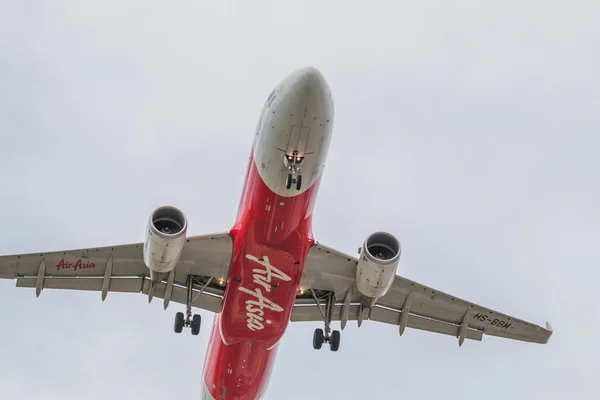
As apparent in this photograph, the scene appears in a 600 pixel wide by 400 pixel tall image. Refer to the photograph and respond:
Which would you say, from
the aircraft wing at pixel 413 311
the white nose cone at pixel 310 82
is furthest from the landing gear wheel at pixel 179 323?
the white nose cone at pixel 310 82

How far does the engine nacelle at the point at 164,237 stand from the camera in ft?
76.1

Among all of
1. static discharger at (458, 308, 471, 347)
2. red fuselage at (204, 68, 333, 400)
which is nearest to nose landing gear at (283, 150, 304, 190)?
red fuselage at (204, 68, 333, 400)

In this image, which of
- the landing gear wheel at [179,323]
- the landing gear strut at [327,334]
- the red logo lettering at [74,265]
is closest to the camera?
the red logo lettering at [74,265]

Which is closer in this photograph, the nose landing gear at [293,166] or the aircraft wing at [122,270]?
the nose landing gear at [293,166]

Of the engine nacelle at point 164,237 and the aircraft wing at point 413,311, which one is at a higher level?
the engine nacelle at point 164,237

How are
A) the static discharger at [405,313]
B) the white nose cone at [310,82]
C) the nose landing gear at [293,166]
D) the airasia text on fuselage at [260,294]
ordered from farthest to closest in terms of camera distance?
the static discharger at [405,313] < the airasia text on fuselage at [260,294] < the nose landing gear at [293,166] < the white nose cone at [310,82]

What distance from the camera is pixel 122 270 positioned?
2692 centimetres

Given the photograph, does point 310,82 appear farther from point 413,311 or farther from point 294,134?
point 413,311

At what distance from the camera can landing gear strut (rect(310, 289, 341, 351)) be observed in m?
27.6

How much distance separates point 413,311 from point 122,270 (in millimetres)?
9616

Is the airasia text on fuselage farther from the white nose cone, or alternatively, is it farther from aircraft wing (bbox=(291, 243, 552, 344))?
the white nose cone

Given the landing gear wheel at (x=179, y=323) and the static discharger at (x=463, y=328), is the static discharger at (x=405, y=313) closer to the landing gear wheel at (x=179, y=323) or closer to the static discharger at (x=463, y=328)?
the static discharger at (x=463, y=328)

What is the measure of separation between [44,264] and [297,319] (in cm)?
846

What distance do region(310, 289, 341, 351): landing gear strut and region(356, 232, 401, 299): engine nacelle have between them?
3.03m
